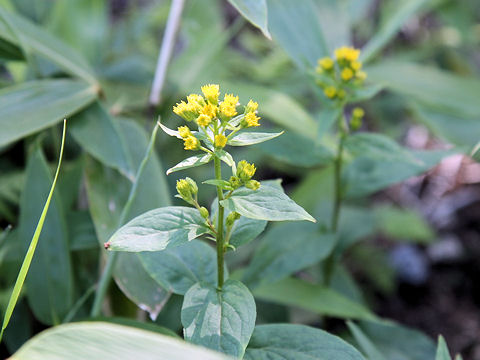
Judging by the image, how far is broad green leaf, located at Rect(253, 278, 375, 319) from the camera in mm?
839

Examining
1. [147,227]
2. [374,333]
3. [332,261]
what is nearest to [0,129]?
[147,227]

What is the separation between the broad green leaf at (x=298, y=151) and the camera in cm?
83

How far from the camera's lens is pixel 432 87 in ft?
3.88

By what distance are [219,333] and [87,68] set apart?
729 mm

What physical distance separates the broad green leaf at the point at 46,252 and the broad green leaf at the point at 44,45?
0.25 meters

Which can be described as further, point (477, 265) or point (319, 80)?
point (477, 265)

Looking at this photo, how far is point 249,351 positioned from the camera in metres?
0.56

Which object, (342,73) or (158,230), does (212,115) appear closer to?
(158,230)

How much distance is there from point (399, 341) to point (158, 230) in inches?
Result: 24.1

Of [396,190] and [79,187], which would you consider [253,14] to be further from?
[396,190]

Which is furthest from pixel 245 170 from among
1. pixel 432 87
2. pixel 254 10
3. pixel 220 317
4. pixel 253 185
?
pixel 432 87

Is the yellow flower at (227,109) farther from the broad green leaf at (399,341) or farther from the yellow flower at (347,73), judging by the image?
the broad green leaf at (399,341)

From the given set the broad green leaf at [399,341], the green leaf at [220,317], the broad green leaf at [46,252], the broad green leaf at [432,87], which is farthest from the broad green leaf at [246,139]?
the broad green leaf at [432,87]

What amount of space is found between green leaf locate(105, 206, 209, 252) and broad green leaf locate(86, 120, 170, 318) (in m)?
0.21
